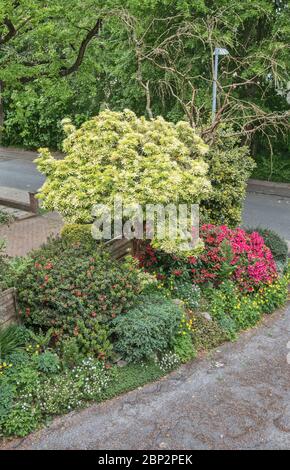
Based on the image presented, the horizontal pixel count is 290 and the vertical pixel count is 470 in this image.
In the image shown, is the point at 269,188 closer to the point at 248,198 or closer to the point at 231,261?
the point at 248,198

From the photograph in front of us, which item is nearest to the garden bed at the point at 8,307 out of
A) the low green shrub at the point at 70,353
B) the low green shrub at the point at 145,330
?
the low green shrub at the point at 70,353

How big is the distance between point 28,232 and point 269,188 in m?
8.95

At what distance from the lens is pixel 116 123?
291 inches

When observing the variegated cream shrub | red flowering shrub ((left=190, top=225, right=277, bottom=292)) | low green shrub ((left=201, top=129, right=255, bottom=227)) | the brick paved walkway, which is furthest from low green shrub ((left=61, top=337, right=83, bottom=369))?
the brick paved walkway

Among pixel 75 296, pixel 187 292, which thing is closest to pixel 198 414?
pixel 75 296

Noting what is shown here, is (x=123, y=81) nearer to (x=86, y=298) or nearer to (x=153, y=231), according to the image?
(x=153, y=231)

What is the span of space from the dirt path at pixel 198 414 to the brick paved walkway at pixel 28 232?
5.27 meters

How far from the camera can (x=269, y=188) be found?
16.9 m

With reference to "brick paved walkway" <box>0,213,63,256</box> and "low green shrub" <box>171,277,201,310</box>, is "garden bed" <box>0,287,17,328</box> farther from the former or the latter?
"brick paved walkway" <box>0,213,63,256</box>

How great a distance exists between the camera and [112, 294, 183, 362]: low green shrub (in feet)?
20.5

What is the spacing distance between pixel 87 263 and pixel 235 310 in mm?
2701

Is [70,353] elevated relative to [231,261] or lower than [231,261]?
lower

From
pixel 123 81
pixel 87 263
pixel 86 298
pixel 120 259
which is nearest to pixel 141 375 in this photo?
pixel 86 298

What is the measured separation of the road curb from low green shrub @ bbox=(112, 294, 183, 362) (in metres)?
10.8
